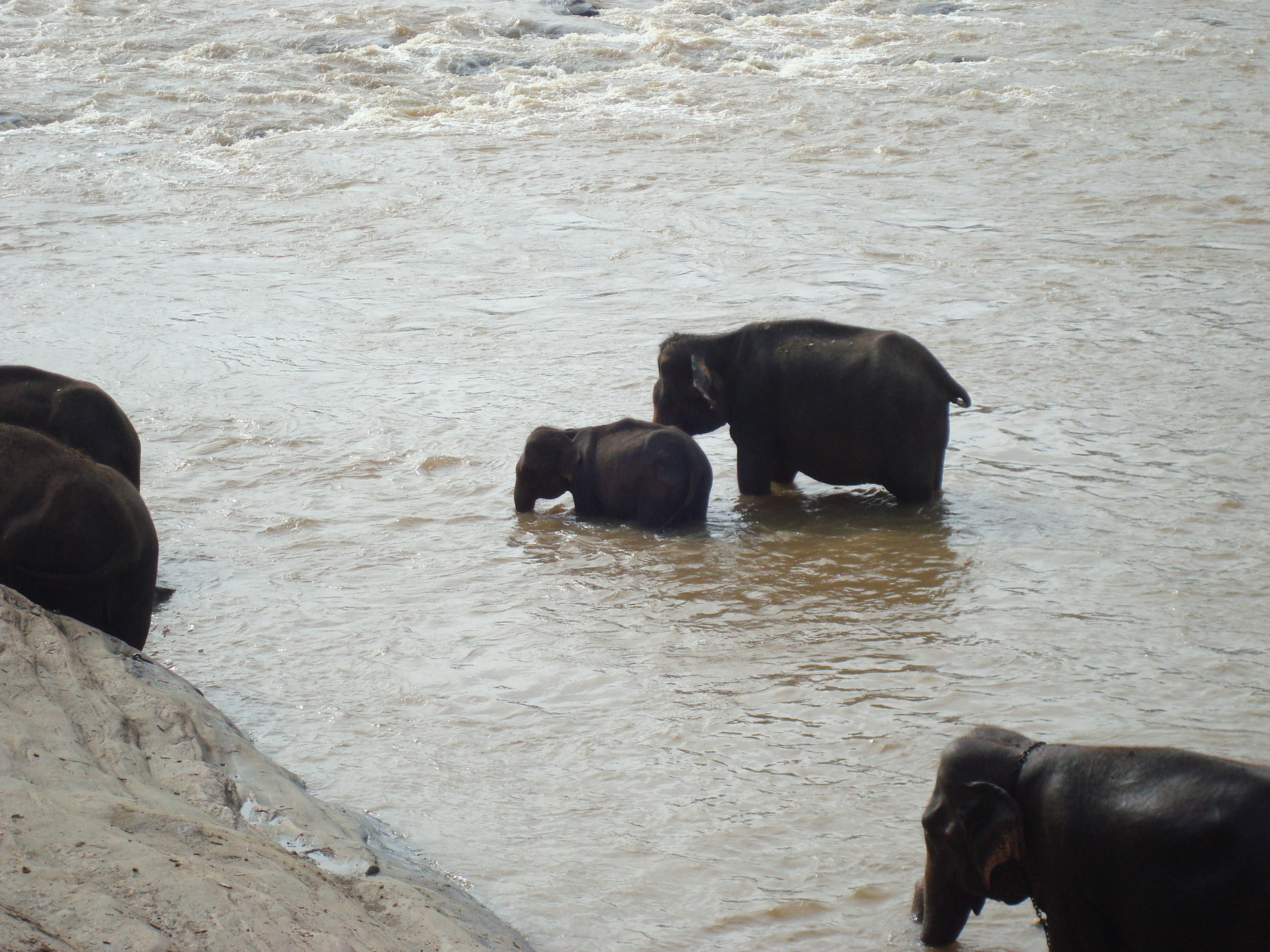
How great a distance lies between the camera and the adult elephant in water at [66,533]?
5.66 metres

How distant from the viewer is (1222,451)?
27.7 ft

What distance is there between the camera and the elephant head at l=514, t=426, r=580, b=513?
810cm

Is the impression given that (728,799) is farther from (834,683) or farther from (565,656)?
(565,656)

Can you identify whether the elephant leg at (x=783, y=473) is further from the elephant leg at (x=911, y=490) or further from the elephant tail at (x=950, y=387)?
the elephant tail at (x=950, y=387)

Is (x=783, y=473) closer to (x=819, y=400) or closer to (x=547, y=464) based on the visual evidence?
(x=819, y=400)

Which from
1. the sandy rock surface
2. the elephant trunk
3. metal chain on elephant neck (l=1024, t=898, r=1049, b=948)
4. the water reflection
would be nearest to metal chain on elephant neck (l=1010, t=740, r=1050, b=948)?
metal chain on elephant neck (l=1024, t=898, r=1049, b=948)

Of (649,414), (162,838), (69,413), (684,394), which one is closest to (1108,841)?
(162,838)

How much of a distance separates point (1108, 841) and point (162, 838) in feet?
7.78

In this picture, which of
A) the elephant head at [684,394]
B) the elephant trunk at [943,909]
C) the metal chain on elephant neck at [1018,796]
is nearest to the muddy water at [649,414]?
the elephant trunk at [943,909]

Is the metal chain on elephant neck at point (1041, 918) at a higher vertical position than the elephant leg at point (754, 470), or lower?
higher

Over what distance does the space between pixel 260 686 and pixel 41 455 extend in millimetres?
1315

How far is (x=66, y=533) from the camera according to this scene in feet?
18.6

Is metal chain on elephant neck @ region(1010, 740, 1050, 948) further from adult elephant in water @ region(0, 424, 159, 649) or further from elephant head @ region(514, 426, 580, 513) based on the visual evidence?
elephant head @ region(514, 426, 580, 513)

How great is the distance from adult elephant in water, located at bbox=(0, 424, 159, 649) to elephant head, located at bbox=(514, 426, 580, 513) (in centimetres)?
268
